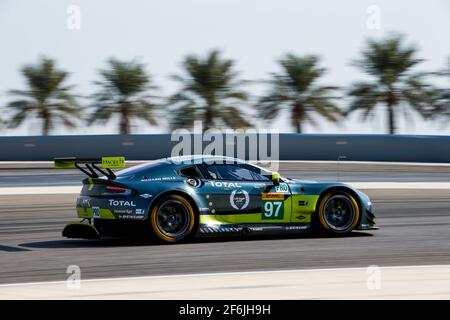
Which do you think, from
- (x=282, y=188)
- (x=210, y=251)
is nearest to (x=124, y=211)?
(x=210, y=251)

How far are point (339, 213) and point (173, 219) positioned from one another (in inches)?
91.7

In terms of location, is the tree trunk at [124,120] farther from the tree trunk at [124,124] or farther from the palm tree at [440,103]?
the palm tree at [440,103]

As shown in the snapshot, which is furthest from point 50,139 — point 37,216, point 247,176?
point 247,176

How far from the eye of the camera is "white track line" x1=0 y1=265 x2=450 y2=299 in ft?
25.4

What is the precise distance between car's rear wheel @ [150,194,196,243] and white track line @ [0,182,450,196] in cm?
871

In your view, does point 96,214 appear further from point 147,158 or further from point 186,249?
point 147,158

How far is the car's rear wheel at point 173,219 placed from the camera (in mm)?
11180

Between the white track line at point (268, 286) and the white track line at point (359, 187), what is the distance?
37.3ft

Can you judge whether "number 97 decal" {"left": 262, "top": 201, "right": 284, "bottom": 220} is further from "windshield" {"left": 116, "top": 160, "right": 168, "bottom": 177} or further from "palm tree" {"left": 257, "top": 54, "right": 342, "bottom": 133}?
"palm tree" {"left": 257, "top": 54, "right": 342, "bottom": 133}

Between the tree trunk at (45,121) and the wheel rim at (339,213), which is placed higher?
the tree trunk at (45,121)

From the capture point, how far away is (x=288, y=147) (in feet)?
109

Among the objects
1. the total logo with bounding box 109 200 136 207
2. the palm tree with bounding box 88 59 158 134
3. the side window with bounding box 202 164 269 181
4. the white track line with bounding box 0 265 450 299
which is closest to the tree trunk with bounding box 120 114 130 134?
the palm tree with bounding box 88 59 158 134

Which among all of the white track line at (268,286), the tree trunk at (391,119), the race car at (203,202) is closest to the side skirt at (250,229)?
the race car at (203,202)

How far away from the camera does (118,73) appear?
44625mm
